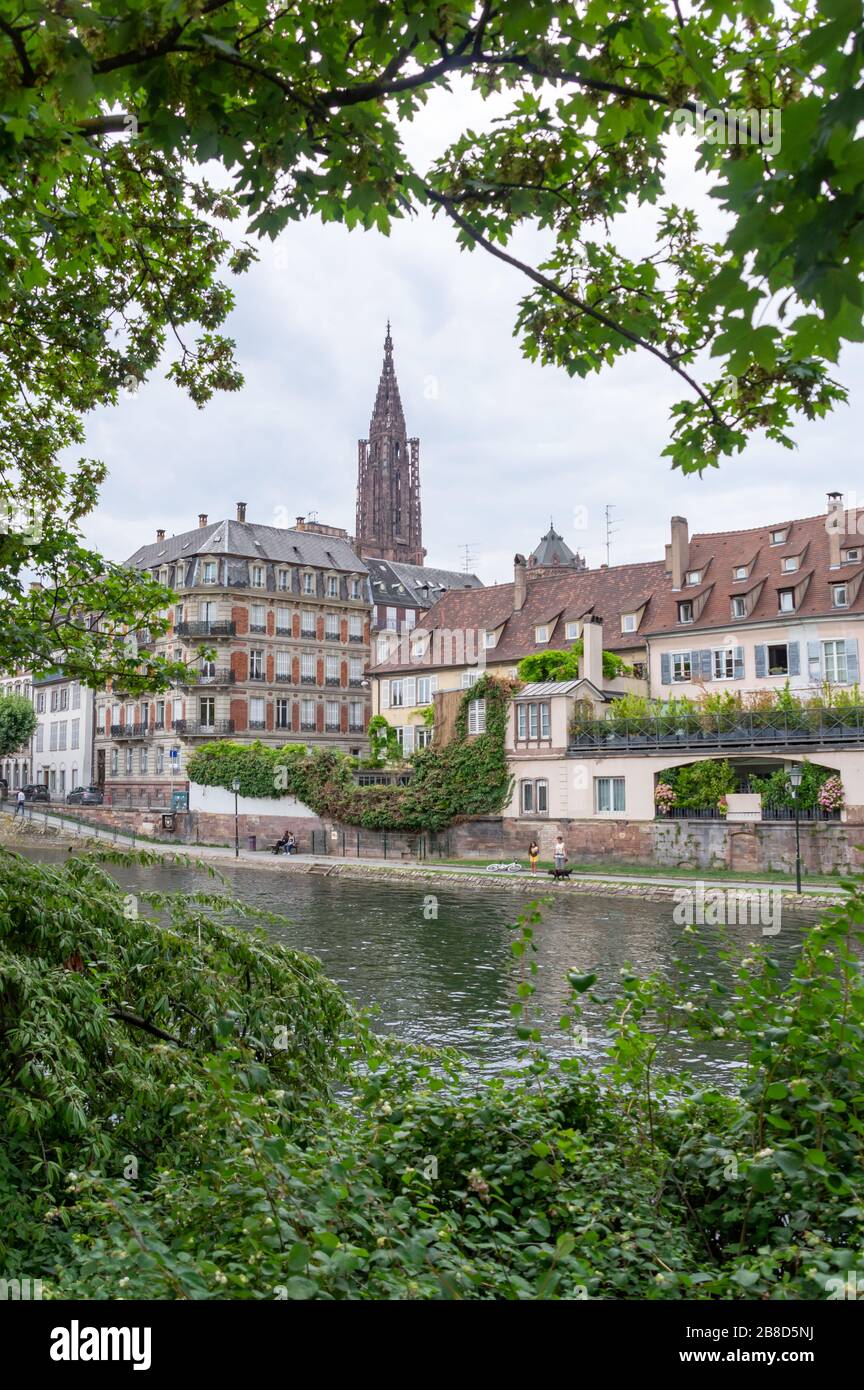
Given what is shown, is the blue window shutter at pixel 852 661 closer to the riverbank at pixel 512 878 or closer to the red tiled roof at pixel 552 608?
the red tiled roof at pixel 552 608

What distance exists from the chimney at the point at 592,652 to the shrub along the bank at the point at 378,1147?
40.7 metres

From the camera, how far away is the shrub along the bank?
4.03 m

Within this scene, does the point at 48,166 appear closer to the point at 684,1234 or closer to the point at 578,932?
the point at 684,1234

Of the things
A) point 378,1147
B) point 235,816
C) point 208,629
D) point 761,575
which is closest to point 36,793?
point 208,629

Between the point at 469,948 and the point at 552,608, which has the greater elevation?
the point at 552,608

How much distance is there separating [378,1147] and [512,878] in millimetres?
32537

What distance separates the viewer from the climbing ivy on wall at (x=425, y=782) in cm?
4688

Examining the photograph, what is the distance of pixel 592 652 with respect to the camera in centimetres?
4781

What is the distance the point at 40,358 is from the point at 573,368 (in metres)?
7.04

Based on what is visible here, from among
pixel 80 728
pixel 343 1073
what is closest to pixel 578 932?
pixel 343 1073

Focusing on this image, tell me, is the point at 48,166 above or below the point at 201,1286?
above

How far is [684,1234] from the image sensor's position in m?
5.04

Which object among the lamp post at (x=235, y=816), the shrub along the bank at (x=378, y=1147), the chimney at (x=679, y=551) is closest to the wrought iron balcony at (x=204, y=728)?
the lamp post at (x=235, y=816)

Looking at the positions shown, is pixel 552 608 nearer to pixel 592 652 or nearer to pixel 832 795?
pixel 592 652
